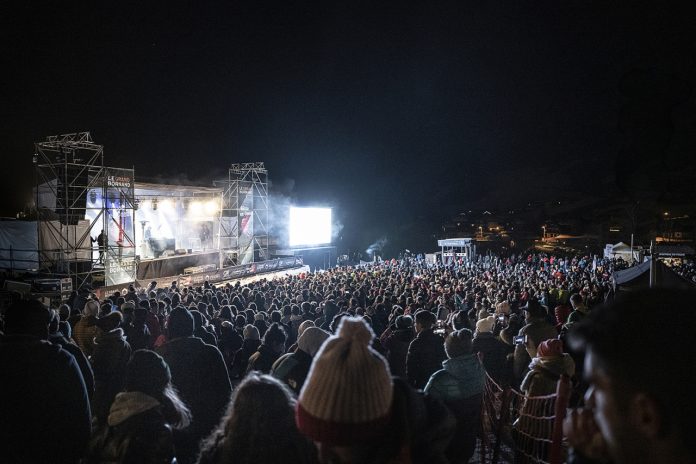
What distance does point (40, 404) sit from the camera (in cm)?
255

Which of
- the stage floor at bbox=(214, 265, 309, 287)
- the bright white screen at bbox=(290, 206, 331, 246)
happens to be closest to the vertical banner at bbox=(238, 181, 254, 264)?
the stage floor at bbox=(214, 265, 309, 287)

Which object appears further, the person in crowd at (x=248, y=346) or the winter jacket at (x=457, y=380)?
the person in crowd at (x=248, y=346)

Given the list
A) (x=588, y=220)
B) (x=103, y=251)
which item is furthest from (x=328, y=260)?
(x=588, y=220)

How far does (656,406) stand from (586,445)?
0.30 metres

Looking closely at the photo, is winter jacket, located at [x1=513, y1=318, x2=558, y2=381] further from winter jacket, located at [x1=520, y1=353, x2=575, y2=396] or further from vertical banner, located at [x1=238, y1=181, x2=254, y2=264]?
vertical banner, located at [x1=238, y1=181, x2=254, y2=264]

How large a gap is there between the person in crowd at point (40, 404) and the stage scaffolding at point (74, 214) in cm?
1432

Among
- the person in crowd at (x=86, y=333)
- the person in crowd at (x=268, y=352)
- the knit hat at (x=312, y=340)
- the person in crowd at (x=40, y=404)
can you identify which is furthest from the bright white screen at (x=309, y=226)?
the person in crowd at (x=40, y=404)

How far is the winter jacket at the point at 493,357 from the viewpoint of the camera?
17.2ft

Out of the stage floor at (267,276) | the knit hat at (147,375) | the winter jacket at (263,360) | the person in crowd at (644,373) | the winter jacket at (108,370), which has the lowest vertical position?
the stage floor at (267,276)

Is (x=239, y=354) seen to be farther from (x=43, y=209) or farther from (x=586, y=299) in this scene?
(x=43, y=209)

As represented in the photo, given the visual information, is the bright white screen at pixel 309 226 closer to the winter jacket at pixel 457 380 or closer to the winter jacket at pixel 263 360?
the winter jacket at pixel 263 360

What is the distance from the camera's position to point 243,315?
8.01 meters

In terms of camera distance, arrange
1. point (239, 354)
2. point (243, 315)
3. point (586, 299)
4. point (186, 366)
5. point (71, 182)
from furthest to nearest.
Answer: point (71, 182) < point (586, 299) < point (243, 315) < point (239, 354) < point (186, 366)

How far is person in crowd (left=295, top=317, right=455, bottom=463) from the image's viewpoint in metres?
1.33
